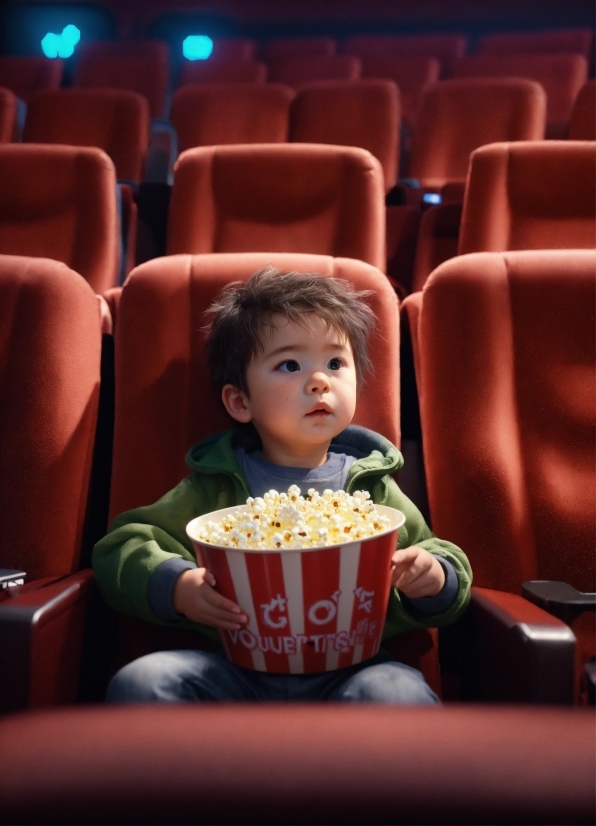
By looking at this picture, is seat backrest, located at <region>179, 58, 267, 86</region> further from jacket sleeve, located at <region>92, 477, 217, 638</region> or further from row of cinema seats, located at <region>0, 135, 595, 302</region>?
jacket sleeve, located at <region>92, 477, 217, 638</region>

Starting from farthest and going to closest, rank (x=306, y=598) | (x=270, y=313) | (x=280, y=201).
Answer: (x=280, y=201)
(x=270, y=313)
(x=306, y=598)

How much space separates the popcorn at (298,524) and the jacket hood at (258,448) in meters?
0.14

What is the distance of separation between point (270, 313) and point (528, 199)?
0.68 metres

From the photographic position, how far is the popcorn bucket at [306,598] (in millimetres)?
487

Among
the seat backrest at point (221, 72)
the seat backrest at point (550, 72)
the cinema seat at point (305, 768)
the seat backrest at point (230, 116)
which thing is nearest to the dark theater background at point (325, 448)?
the cinema seat at point (305, 768)

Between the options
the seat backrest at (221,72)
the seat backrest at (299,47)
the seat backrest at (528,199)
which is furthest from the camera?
the seat backrest at (299,47)

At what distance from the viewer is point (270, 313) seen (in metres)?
0.71

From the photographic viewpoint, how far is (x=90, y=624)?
25.4 inches

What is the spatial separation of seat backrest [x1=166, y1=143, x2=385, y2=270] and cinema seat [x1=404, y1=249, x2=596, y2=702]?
0.40 m

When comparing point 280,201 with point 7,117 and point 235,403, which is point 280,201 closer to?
point 235,403

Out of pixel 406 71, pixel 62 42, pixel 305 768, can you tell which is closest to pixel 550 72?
pixel 406 71

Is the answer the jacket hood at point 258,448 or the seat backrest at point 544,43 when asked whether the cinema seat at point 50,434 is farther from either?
the seat backrest at point 544,43

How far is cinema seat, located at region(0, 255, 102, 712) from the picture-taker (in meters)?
0.62

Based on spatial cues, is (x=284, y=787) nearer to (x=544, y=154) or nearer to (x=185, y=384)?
(x=185, y=384)
